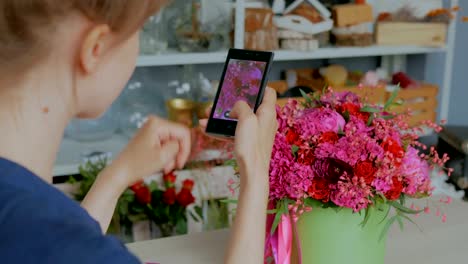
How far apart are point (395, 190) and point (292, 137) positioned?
17cm

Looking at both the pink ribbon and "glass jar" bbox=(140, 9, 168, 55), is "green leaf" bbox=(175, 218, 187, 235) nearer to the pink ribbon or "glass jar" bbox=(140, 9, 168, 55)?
"glass jar" bbox=(140, 9, 168, 55)

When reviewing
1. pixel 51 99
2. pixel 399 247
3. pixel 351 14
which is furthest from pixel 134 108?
pixel 51 99

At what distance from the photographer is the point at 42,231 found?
1.97ft

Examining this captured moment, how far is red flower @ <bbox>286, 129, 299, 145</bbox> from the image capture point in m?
1.02

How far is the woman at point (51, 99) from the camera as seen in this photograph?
603mm

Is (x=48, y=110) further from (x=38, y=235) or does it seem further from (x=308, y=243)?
(x=308, y=243)

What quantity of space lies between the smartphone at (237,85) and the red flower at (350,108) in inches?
5.7

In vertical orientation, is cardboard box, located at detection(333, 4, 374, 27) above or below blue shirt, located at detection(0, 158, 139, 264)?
above

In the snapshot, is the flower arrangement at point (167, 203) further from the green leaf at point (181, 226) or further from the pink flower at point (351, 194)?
the pink flower at point (351, 194)

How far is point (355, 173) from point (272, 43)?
1496mm

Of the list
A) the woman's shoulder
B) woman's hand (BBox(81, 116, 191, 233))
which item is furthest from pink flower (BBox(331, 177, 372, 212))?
the woman's shoulder

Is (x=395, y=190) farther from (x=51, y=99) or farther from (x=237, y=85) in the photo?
(x=51, y=99)

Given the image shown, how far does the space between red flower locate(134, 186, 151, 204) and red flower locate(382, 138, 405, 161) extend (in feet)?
3.34

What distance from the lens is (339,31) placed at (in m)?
2.57
